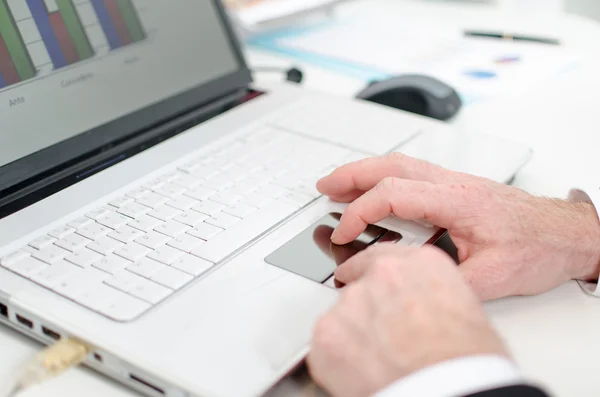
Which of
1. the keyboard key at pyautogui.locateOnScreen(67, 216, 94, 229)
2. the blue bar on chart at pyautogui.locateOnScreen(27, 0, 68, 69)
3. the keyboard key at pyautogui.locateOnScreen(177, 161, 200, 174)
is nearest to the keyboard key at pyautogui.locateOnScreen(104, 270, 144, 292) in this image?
the keyboard key at pyautogui.locateOnScreen(67, 216, 94, 229)

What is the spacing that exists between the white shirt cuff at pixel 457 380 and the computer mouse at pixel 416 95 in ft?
1.96

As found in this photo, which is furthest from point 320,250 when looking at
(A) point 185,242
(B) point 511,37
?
(B) point 511,37

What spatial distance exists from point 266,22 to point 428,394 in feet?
3.42

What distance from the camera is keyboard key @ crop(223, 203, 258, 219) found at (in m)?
0.67

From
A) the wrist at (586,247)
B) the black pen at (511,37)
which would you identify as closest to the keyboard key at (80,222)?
the wrist at (586,247)

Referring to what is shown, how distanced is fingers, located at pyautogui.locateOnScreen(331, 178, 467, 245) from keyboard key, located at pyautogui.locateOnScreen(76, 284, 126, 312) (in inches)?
8.1

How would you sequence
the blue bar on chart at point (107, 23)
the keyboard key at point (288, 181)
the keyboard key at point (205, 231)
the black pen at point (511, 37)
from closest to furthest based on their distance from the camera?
the keyboard key at point (205, 231), the keyboard key at point (288, 181), the blue bar on chart at point (107, 23), the black pen at point (511, 37)

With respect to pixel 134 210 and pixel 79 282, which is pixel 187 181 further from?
pixel 79 282

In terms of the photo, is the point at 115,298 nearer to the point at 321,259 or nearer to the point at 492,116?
the point at 321,259

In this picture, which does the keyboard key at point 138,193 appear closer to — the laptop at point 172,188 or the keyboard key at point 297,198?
the laptop at point 172,188

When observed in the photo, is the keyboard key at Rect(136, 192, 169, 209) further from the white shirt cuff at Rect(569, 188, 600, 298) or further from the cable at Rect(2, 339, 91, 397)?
the white shirt cuff at Rect(569, 188, 600, 298)

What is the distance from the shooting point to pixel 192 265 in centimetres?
59

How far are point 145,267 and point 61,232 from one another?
0.11m

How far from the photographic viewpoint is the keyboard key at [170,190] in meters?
0.71
